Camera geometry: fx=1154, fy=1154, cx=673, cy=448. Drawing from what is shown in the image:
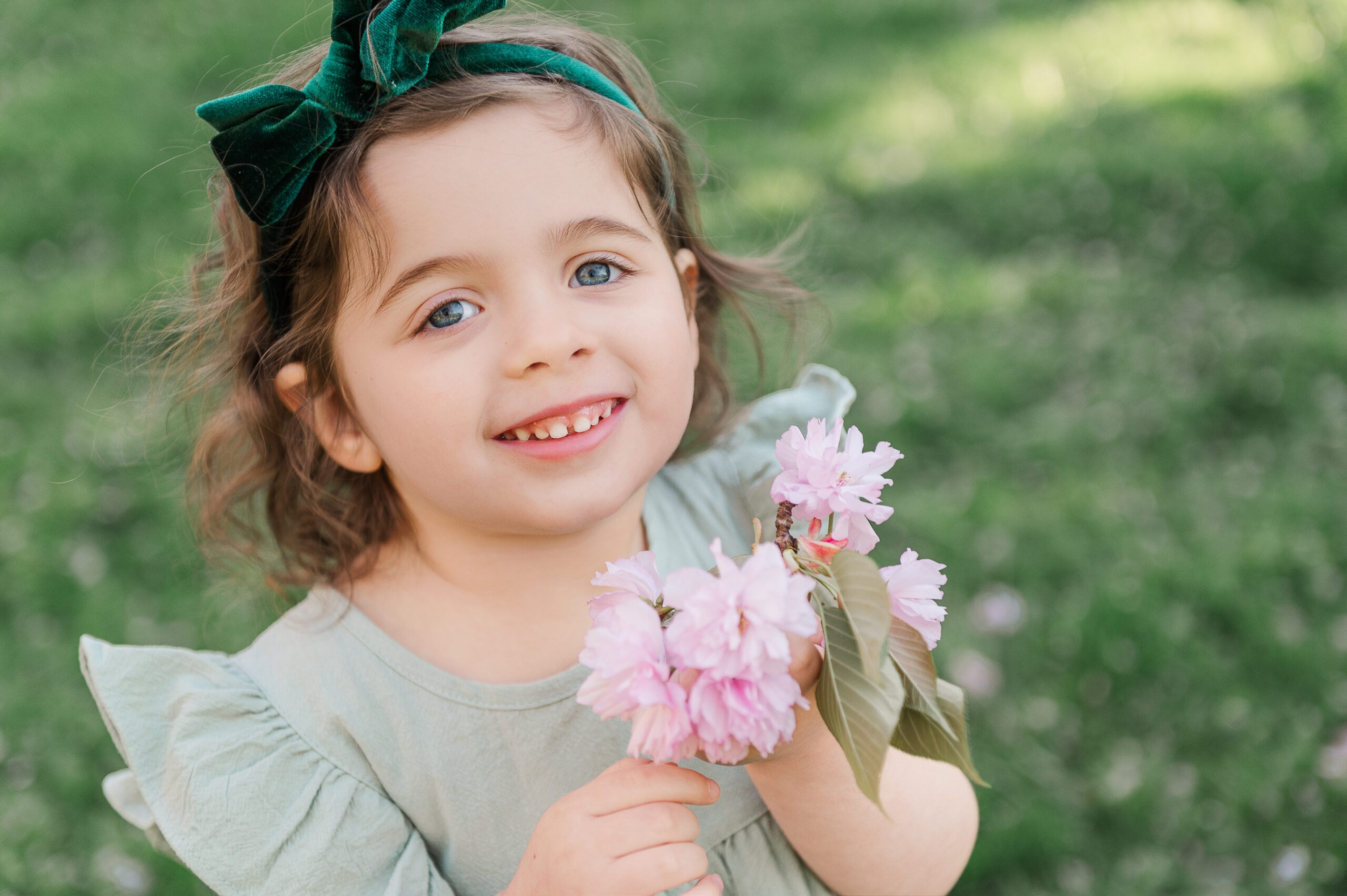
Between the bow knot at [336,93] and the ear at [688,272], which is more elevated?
the bow knot at [336,93]

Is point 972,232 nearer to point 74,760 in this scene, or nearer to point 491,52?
point 491,52

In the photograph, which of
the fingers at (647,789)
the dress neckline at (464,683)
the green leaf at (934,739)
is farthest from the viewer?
the dress neckline at (464,683)

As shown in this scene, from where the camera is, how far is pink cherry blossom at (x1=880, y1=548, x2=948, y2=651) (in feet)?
3.55

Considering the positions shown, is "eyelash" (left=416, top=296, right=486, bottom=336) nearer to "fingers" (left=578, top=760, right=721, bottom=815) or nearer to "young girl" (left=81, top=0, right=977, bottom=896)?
"young girl" (left=81, top=0, right=977, bottom=896)

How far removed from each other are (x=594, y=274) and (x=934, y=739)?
725mm

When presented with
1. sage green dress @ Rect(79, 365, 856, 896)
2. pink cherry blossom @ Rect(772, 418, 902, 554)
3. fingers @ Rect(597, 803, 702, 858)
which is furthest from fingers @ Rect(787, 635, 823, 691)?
sage green dress @ Rect(79, 365, 856, 896)

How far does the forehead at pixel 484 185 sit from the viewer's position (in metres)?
1.36

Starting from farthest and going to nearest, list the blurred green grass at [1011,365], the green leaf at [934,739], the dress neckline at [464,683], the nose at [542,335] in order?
1. the blurred green grass at [1011,365]
2. the dress neckline at [464,683]
3. the nose at [542,335]
4. the green leaf at [934,739]

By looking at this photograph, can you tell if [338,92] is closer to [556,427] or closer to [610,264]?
[610,264]

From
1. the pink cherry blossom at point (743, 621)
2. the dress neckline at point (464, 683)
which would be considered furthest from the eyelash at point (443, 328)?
the pink cherry blossom at point (743, 621)

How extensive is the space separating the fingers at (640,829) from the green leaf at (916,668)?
0.32 m

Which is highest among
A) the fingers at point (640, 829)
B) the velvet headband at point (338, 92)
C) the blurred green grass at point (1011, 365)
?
the velvet headband at point (338, 92)

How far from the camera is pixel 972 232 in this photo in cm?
400

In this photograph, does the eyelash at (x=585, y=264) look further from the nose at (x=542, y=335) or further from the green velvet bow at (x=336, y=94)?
the green velvet bow at (x=336, y=94)
